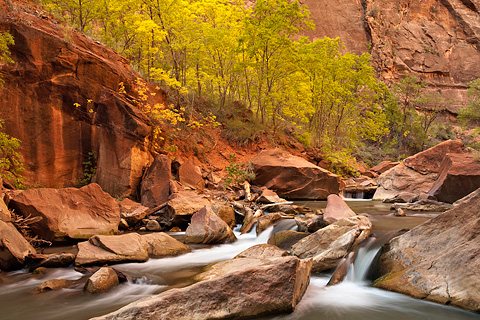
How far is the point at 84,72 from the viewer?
466 inches

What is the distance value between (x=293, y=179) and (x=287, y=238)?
8.11 metres

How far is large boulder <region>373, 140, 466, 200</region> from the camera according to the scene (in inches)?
583

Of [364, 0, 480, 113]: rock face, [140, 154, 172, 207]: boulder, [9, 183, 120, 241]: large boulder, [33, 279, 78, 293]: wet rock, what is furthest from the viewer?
[364, 0, 480, 113]: rock face

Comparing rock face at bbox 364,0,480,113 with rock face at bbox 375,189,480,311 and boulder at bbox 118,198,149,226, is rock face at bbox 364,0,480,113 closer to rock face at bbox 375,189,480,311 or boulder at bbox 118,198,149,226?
boulder at bbox 118,198,149,226

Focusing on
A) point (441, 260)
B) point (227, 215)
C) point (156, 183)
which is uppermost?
point (156, 183)

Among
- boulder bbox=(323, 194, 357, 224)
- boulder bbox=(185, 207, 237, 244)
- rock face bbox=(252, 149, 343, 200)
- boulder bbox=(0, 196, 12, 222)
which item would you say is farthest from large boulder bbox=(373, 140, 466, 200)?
boulder bbox=(0, 196, 12, 222)

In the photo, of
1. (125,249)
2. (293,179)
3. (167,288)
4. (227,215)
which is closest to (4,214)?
(125,249)

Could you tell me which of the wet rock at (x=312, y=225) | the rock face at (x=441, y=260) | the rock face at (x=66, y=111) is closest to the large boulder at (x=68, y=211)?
the rock face at (x=66, y=111)

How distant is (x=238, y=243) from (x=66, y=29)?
33.9ft

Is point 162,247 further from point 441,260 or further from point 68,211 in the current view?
point 441,260

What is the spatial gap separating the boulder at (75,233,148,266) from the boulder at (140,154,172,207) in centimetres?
392

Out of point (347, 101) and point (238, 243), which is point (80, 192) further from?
point (347, 101)

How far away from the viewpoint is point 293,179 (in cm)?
1546

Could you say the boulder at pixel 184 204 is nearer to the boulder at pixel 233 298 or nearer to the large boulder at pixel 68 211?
the large boulder at pixel 68 211
